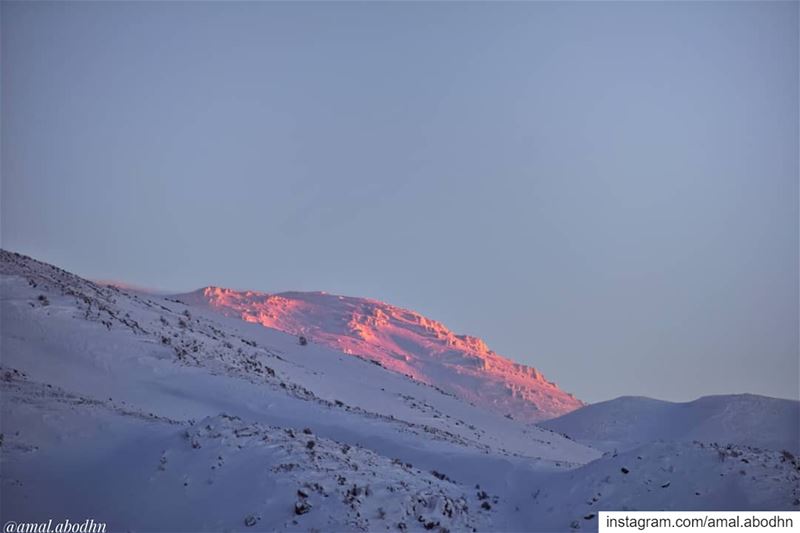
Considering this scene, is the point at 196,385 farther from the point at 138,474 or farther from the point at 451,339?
the point at 451,339

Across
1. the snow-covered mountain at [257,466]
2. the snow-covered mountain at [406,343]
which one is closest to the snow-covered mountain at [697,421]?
the snow-covered mountain at [406,343]

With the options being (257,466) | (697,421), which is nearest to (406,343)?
(697,421)

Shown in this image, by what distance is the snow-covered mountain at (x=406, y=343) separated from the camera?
133000 mm

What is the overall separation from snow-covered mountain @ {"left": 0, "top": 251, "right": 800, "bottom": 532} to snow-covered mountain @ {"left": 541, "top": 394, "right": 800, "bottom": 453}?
59.6 meters

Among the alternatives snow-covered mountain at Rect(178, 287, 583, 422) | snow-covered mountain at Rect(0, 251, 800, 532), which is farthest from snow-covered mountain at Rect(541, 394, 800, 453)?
snow-covered mountain at Rect(0, 251, 800, 532)

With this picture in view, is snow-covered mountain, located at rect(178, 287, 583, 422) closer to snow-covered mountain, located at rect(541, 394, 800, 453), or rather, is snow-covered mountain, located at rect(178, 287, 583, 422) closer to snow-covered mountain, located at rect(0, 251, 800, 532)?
snow-covered mountain, located at rect(541, 394, 800, 453)

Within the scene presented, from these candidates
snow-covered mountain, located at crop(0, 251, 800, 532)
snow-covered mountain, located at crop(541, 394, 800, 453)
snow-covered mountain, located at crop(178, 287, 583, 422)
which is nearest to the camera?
snow-covered mountain, located at crop(0, 251, 800, 532)

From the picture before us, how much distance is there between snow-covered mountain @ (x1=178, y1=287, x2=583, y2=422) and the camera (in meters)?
133

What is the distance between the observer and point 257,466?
2066cm

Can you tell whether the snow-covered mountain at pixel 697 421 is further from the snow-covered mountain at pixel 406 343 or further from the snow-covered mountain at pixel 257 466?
the snow-covered mountain at pixel 257 466

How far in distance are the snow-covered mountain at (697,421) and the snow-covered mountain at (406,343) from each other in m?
24.6

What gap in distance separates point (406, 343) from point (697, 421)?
6814cm

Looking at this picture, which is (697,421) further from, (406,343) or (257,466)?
Result: (257,466)

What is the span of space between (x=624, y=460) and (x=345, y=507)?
7511 millimetres
